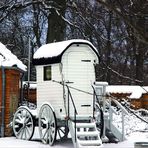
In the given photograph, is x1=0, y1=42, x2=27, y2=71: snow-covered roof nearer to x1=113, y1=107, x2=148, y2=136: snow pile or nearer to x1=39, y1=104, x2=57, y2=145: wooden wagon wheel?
x1=39, y1=104, x2=57, y2=145: wooden wagon wheel

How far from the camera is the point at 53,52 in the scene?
1310 centimetres

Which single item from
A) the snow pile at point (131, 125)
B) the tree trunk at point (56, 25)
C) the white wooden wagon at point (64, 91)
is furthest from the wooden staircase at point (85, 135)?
the tree trunk at point (56, 25)

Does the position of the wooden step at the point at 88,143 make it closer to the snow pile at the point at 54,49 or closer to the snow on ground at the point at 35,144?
the snow on ground at the point at 35,144

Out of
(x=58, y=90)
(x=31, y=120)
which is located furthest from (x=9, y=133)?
(x=58, y=90)

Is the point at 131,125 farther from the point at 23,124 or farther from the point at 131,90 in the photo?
the point at 131,90

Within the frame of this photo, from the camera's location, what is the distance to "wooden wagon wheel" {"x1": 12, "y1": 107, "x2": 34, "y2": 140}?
13538 mm

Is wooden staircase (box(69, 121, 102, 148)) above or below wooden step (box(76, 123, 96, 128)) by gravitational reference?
below

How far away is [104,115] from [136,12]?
10.8 m

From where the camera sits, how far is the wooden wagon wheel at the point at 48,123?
12.4 metres

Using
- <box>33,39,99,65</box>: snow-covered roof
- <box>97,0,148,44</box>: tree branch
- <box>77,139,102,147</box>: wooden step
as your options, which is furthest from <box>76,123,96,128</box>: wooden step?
<box>97,0,148,44</box>: tree branch

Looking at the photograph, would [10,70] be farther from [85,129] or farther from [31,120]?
[85,129]

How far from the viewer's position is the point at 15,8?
65.9ft

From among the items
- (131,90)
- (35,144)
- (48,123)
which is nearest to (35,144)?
(35,144)

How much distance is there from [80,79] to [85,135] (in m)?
1.96
